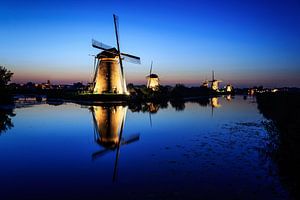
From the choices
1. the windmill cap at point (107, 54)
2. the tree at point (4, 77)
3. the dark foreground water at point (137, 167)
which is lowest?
the dark foreground water at point (137, 167)

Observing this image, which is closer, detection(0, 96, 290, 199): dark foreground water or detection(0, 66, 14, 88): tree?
detection(0, 96, 290, 199): dark foreground water

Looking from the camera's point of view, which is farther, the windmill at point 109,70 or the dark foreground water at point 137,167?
the windmill at point 109,70

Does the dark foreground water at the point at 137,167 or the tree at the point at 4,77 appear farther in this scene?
the tree at the point at 4,77

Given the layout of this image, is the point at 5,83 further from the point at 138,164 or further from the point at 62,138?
the point at 138,164

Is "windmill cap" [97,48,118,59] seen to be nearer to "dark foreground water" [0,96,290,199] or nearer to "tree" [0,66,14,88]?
"tree" [0,66,14,88]

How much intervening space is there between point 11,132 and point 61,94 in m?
39.9

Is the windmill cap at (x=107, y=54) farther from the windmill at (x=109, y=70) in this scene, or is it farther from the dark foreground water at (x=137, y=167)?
the dark foreground water at (x=137, y=167)

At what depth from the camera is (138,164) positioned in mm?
8273

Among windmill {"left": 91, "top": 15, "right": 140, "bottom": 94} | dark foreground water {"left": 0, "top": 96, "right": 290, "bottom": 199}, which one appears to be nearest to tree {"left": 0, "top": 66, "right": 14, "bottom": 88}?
windmill {"left": 91, "top": 15, "right": 140, "bottom": 94}

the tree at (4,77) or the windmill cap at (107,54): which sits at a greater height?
the windmill cap at (107,54)

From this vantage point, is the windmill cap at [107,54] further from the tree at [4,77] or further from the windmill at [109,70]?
the tree at [4,77]

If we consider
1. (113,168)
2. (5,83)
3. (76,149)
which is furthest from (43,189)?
(5,83)

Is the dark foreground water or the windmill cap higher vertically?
the windmill cap

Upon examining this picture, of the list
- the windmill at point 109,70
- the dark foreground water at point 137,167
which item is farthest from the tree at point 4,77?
the dark foreground water at point 137,167
